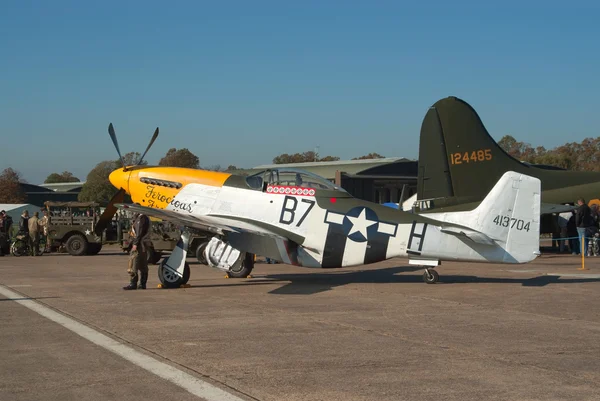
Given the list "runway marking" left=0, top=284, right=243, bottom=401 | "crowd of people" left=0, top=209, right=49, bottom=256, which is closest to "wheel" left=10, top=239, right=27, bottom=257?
"crowd of people" left=0, top=209, right=49, bottom=256

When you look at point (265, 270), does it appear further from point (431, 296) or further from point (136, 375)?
point (136, 375)

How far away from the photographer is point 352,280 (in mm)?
15859

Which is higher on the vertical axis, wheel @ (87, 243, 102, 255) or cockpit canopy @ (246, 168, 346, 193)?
cockpit canopy @ (246, 168, 346, 193)

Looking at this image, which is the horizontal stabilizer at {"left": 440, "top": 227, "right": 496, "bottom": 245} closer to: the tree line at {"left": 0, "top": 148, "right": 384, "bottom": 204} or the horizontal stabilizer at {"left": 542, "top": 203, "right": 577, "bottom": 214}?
the horizontal stabilizer at {"left": 542, "top": 203, "right": 577, "bottom": 214}

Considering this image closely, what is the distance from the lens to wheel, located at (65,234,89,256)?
89.8 ft

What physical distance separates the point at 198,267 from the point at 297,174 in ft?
23.3

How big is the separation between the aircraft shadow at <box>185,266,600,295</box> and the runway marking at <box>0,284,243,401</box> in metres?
4.66

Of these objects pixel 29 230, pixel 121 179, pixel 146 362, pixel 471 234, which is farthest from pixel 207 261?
pixel 29 230

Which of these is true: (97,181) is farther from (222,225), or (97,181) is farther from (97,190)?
(222,225)

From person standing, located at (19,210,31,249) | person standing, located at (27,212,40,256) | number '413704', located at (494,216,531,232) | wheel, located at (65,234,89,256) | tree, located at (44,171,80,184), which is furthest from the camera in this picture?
tree, located at (44,171,80,184)

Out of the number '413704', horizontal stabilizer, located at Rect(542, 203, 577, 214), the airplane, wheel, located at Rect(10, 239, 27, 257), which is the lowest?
wheel, located at Rect(10, 239, 27, 257)

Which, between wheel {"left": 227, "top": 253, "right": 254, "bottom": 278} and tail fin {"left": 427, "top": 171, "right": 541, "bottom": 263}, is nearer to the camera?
tail fin {"left": 427, "top": 171, "right": 541, "bottom": 263}

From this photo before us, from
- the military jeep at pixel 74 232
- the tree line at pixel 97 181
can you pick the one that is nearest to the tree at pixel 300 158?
the tree line at pixel 97 181

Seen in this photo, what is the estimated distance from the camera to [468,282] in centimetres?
1511
